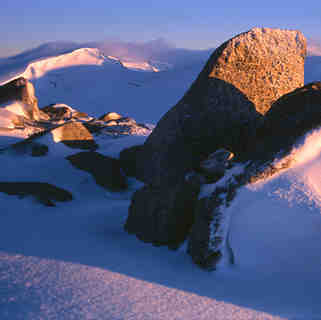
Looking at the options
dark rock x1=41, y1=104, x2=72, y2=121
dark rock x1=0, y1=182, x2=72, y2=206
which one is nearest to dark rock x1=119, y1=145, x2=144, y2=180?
dark rock x1=0, y1=182, x2=72, y2=206

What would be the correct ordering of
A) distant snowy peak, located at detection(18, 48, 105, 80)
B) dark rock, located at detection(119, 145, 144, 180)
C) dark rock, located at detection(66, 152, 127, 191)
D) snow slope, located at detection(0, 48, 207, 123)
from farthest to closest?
distant snowy peak, located at detection(18, 48, 105, 80) < snow slope, located at detection(0, 48, 207, 123) < dark rock, located at detection(119, 145, 144, 180) < dark rock, located at detection(66, 152, 127, 191)

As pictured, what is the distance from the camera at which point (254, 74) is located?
11.8 ft

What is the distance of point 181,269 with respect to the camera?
2238 millimetres

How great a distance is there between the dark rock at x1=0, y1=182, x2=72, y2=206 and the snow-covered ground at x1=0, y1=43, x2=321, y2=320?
239mm

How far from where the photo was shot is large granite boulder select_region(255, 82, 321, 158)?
2381mm

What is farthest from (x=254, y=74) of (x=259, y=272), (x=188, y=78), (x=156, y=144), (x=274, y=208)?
(x=188, y=78)

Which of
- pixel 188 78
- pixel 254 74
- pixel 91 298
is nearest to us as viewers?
pixel 91 298

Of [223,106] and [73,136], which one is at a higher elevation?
[223,106]

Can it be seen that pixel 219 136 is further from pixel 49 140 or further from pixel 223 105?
pixel 49 140

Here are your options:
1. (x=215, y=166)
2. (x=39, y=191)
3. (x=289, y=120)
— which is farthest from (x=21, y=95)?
(x=289, y=120)

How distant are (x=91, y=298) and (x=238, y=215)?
983mm

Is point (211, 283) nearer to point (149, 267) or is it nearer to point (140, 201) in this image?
point (149, 267)

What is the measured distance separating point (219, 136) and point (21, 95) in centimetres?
629

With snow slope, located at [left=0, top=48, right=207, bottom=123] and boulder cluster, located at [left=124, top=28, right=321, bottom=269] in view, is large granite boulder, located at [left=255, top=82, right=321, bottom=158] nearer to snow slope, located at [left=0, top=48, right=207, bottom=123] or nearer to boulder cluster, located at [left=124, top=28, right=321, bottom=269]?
boulder cluster, located at [left=124, top=28, right=321, bottom=269]
